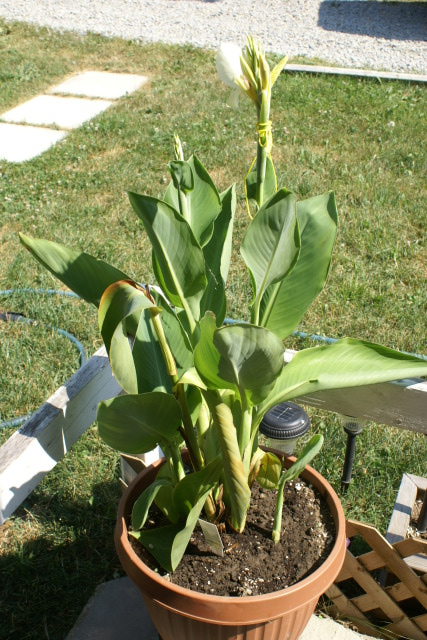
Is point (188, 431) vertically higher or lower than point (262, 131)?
lower

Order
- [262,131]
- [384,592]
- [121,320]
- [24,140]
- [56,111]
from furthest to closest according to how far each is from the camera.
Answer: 1. [56,111]
2. [24,140]
3. [384,592]
4. [262,131]
5. [121,320]

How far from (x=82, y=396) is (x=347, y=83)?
5.33 m

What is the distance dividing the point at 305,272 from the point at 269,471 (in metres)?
0.47

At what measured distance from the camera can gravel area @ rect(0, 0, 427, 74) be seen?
7578 millimetres

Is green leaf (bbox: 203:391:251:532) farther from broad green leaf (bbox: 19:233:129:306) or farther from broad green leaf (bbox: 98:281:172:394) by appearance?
broad green leaf (bbox: 19:233:129:306)

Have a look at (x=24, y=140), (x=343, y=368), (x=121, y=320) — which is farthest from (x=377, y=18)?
(x=121, y=320)

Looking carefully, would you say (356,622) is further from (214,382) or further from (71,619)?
(214,382)

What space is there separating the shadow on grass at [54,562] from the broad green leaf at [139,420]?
0.82 m

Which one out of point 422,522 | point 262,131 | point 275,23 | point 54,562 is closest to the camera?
point 262,131

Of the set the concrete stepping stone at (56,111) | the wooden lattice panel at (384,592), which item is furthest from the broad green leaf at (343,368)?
the concrete stepping stone at (56,111)

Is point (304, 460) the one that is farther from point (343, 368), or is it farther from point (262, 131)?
point (262, 131)

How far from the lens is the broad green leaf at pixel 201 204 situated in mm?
1439

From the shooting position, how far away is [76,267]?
4.41ft

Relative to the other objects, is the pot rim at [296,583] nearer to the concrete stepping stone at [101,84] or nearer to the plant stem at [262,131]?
the plant stem at [262,131]
